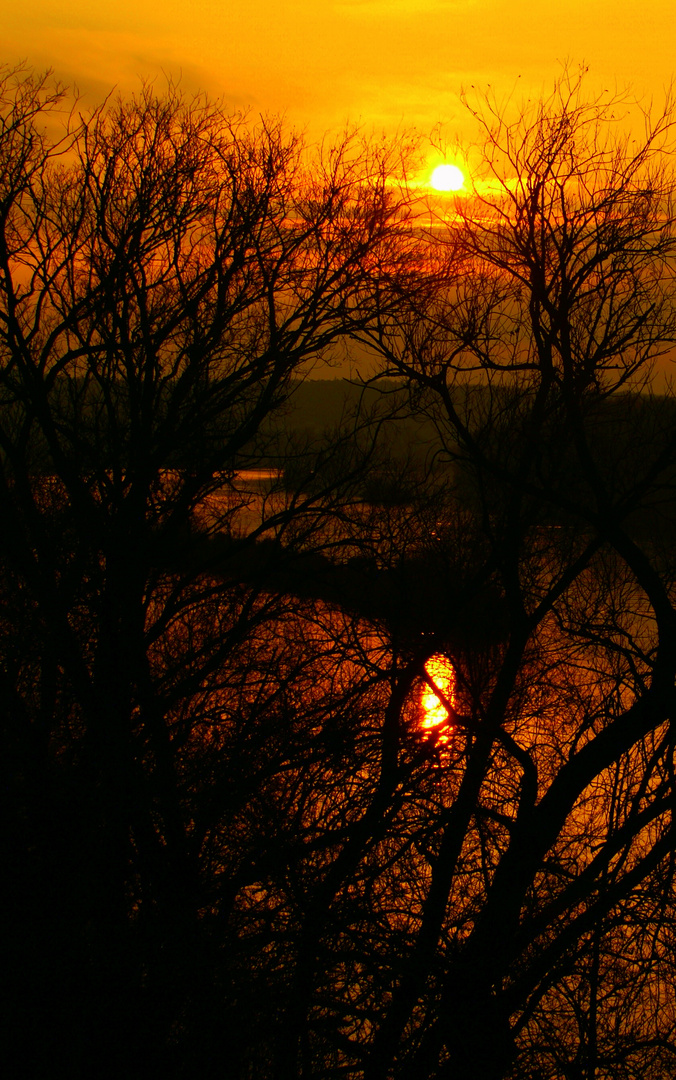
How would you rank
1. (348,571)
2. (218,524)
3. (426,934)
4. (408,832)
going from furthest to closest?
(348,571) → (218,524) → (408,832) → (426,934)

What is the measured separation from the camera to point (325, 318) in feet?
30.7

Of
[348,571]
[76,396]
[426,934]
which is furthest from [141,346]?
[426,934]

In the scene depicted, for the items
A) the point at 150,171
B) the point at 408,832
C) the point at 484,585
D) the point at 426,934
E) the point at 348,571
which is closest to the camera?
the point at 426,934

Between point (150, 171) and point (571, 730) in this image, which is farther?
point (571, 730)

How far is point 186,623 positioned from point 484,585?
3744 mm

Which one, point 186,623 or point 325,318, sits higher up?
point 325,318

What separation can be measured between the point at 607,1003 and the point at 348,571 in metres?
6.28

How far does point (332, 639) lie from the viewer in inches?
357

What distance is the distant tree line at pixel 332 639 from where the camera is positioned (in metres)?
6.79

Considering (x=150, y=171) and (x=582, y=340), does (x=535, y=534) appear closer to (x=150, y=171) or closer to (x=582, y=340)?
(x=582, y=340)

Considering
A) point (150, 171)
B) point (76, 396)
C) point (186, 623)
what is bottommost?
point (186, 623)

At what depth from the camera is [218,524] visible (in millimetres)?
10656

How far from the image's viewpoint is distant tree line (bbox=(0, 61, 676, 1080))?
6.79 m

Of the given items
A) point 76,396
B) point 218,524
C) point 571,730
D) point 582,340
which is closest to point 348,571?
point 218,524
